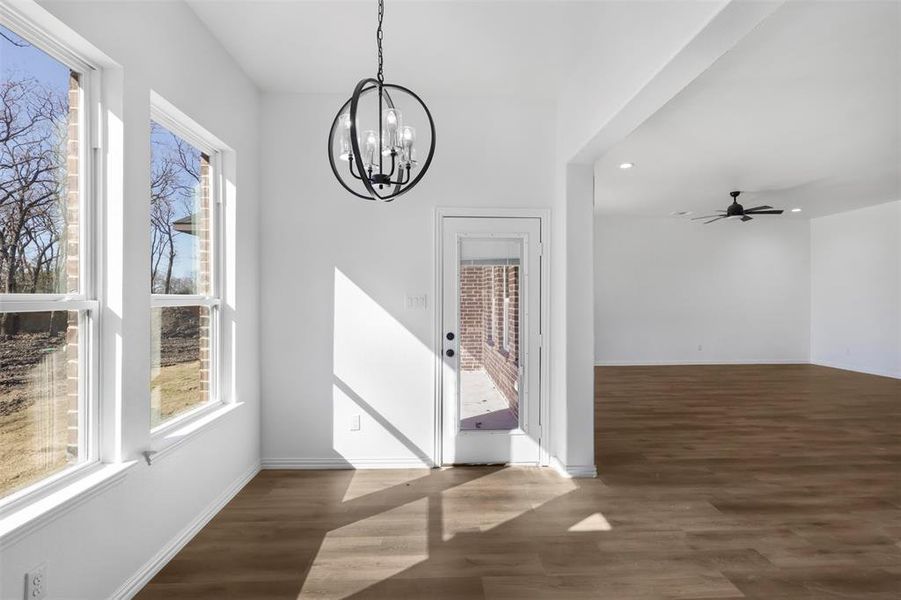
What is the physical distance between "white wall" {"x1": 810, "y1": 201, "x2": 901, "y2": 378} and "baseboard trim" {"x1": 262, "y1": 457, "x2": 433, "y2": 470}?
8807 mm

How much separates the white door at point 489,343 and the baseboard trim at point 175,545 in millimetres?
1599

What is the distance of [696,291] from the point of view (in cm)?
899

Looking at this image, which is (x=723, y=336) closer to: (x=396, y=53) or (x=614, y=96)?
(x=614, y=96)

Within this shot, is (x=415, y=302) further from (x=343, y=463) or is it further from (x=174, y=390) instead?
(x=174, y=390)

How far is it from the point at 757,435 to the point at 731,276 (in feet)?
17.9

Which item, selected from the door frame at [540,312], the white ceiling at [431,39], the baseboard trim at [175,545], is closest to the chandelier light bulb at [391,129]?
the white ceiling at [431,39]

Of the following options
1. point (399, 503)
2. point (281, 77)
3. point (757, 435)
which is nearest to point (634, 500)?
point (399, 503)

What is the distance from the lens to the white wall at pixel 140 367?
1.74 meters

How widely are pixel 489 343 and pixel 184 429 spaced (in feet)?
7.33

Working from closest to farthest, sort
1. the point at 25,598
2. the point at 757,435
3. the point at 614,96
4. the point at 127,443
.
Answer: the point at 25,598 < the point at 127,443 < the point at 614,96 < the point at 757,435

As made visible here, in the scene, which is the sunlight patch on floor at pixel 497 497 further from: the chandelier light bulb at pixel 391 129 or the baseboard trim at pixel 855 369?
the baseboard trim at pixel 855 369

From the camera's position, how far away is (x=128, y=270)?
2.10 m

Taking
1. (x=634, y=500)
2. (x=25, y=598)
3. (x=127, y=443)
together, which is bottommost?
(x=634, y=500)

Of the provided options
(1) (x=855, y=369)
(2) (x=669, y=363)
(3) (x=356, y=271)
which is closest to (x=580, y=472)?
(3) (x=356, y=271)
